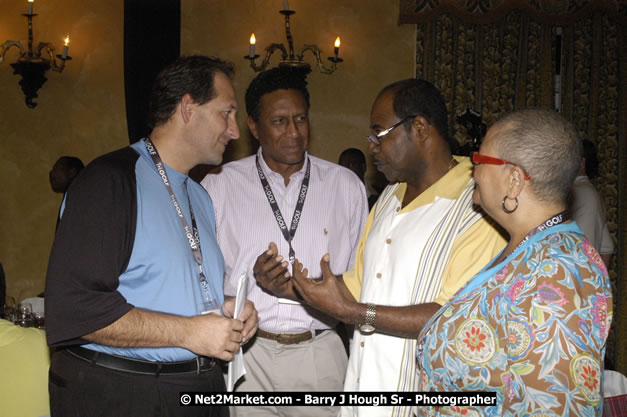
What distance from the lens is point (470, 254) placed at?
2.15 m

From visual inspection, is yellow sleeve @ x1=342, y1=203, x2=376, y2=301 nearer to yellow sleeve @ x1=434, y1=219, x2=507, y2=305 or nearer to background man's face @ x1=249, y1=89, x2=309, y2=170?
yellow sleeve @ x1=434, y1=219, x2=507, y2=305

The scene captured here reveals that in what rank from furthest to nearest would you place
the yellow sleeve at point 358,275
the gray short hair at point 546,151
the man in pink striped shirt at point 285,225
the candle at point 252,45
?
the candle at point 252,45, the man in pink striped shirt at point 285,225, the yellow sleeve at point 358,275, the gray short hair at point 546,151

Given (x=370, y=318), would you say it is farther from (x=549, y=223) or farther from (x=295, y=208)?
(x=295, y=208)

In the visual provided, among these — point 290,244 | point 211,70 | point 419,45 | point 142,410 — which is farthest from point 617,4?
point 142,410

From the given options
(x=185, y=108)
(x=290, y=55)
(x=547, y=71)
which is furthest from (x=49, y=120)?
(x=547, y=71)

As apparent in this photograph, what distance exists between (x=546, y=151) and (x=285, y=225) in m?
1.64

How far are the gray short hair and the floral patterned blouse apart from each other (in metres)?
0.12

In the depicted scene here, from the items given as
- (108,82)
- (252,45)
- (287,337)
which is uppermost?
(252,45)

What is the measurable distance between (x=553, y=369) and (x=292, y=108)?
6.69 ft

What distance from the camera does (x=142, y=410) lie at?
1.85 meters

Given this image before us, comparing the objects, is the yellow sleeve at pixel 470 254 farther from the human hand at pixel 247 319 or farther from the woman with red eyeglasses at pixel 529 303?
the human hand at pixel 247 319

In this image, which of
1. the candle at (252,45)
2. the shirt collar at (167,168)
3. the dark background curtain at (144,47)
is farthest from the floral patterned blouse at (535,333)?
the candle at (252,45)

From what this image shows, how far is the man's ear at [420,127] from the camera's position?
2.36 meters

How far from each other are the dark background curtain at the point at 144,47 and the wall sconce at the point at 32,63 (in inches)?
67.0
